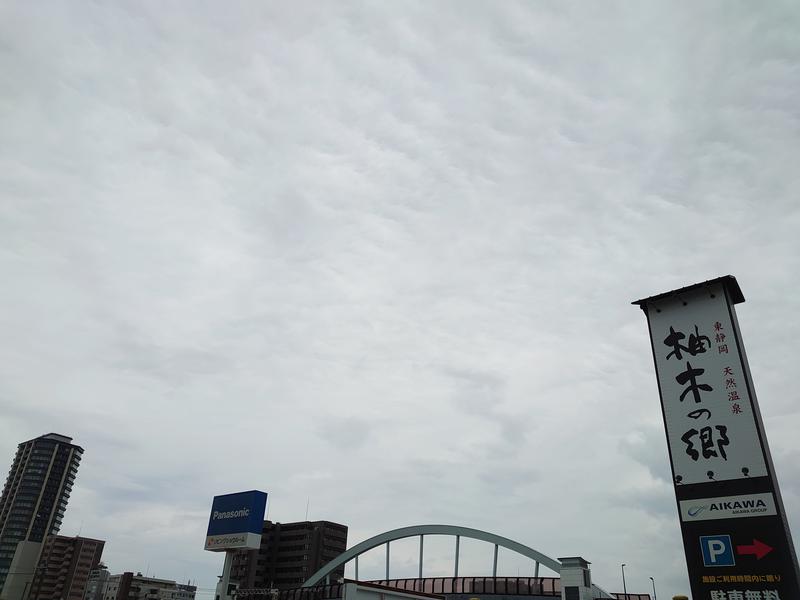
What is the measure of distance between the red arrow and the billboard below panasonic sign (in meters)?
41.3

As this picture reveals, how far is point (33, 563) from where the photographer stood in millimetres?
198750

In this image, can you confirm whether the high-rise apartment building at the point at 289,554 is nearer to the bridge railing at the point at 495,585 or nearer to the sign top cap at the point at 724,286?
the bridge railing at the point at 495,585

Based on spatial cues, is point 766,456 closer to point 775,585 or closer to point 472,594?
point 775,585

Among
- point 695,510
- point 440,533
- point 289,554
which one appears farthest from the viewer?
point 289,554

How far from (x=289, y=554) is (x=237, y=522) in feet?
418

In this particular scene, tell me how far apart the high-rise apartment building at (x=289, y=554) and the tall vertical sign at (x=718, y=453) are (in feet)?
505

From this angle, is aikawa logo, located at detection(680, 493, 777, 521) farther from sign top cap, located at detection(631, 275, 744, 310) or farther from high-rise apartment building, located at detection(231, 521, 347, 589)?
high-rise apartment building, located at detection(231, 521, 347, 589)

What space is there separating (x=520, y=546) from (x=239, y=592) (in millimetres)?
35134

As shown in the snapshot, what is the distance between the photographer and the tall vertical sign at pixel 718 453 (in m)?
31.4

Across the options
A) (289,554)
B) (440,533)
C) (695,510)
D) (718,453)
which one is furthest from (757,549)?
(289,554)

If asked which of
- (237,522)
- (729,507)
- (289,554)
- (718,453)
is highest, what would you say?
(289,554)

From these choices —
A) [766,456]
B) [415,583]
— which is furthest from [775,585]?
Result: [415,583]

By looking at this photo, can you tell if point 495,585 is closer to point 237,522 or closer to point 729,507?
point 237,522

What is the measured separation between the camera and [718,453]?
113 ft
